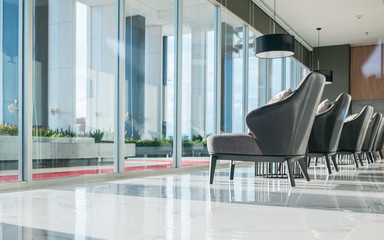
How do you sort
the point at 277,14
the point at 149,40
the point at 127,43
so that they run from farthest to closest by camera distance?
the point at 277,14, the point at 149,40, the point at 127,43

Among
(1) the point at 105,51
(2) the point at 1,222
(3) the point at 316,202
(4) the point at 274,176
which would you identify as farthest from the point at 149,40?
(2) the point at 1,222

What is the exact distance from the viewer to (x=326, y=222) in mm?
1896

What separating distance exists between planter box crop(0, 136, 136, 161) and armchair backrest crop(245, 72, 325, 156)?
5.66ft

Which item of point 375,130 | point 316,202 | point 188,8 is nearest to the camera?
point 316,202

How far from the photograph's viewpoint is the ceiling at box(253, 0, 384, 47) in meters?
9.02

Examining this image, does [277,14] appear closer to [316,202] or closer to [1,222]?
[316,202]

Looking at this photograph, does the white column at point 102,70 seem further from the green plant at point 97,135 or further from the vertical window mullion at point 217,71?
the vertical window mullion at point 217,71

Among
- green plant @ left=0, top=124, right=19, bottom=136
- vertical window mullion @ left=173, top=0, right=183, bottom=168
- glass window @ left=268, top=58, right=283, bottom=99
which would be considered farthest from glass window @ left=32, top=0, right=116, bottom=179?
glass window @ left=268, top=58, right=283, bottom=99

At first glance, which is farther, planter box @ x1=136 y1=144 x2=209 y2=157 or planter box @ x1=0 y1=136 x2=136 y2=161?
planter box @ x1=136 y1=144 x2=209 y2=157

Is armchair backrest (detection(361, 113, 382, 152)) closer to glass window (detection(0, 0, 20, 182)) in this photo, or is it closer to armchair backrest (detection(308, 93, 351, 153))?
armchair backrest (detection(308, 93, 351, 153))

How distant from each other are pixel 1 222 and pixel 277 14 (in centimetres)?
887

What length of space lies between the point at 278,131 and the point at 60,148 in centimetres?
200

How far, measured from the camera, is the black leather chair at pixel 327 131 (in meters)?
4.60

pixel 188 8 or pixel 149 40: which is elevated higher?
pixel 188 8
